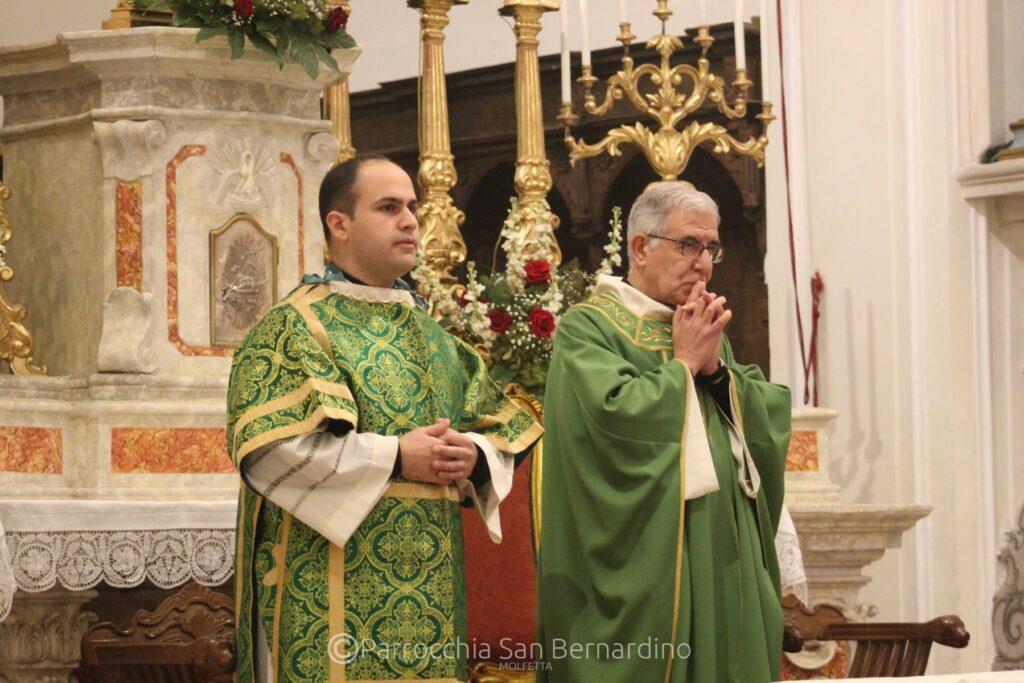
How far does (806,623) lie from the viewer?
4.95 meters

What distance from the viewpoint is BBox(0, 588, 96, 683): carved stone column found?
17.1 feet

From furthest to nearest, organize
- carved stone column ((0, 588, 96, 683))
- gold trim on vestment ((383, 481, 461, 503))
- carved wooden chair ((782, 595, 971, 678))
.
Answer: carved stone column ((0, 588, 96, 683)), carved wooden chair ((782, 595, 971, 678)), gold trim on vestment ((383, 481, 461, 503))

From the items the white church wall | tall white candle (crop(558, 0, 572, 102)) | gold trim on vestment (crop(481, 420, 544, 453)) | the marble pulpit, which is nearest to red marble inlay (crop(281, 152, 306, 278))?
the marble pulpit

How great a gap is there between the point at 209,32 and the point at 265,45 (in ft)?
0.59

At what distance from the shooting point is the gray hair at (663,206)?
422cm

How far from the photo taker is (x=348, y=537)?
3.52m

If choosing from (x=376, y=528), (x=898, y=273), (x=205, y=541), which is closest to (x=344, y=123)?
(x=205, y=541)

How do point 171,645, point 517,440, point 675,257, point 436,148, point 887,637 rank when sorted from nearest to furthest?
point 517,440 < point 171,645 < point 675,257 < point 887,637 < point 436,148

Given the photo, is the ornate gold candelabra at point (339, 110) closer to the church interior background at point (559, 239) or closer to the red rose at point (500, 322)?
the church interior background at point (559, 239)

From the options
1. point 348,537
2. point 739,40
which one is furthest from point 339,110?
point 348,537

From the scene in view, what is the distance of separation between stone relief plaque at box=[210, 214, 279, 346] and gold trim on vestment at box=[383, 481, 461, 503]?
219 centimetres

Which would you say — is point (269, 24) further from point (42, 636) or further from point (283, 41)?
point (42, 636)

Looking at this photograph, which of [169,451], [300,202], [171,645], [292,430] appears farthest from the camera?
[300,202]

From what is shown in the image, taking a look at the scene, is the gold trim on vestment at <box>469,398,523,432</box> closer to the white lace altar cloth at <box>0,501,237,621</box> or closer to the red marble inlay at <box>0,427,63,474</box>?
the white lace altar cloth at <box>0,501,237,621</box>
